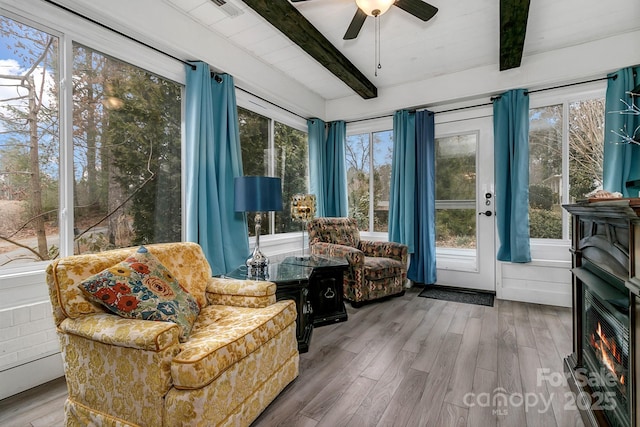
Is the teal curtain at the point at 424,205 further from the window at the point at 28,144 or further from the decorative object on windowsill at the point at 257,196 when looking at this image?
the window at the point at 28,144

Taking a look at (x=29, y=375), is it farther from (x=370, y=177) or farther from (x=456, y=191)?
(x=456, y=191)

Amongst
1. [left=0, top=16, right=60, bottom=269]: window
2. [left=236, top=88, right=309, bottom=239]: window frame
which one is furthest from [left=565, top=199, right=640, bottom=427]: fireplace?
[left=0, top=16, right=60, bottom=269]: window

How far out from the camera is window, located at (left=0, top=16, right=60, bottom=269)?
1.75 metres

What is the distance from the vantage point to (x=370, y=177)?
4363 millimetres

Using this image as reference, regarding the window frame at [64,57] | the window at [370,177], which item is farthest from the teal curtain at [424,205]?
the window frame at [64,57]

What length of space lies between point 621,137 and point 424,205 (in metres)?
1.88

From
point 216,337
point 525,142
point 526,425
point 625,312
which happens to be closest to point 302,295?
point 216,337

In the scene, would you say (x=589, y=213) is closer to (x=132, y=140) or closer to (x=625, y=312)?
(x=625, y=312)

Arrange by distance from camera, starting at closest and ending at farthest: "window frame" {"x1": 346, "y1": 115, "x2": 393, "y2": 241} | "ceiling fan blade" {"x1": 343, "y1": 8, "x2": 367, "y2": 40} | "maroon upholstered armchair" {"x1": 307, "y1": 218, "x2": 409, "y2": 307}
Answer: "ceiling fan blade" {"x1": 343, "y1": 8, "x2": 367, "y2": 40}, "maroon upholstered armchair" {"x1": 307, "y1": 218, "x2": 409, "y2": 307}, "window frame" {"x1": 346, "y1": 115, "x2": 393, "y2": 241}

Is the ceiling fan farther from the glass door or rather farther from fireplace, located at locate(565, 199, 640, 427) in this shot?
the glass door

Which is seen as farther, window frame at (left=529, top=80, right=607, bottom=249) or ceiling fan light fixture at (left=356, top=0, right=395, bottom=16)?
window frame at (left=529, top=80, right=607, bottom=249)

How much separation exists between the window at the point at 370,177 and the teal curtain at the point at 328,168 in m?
0.21

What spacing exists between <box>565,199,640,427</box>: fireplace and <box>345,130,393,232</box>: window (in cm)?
263

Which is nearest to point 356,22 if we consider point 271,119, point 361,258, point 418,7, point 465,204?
point 418,7
